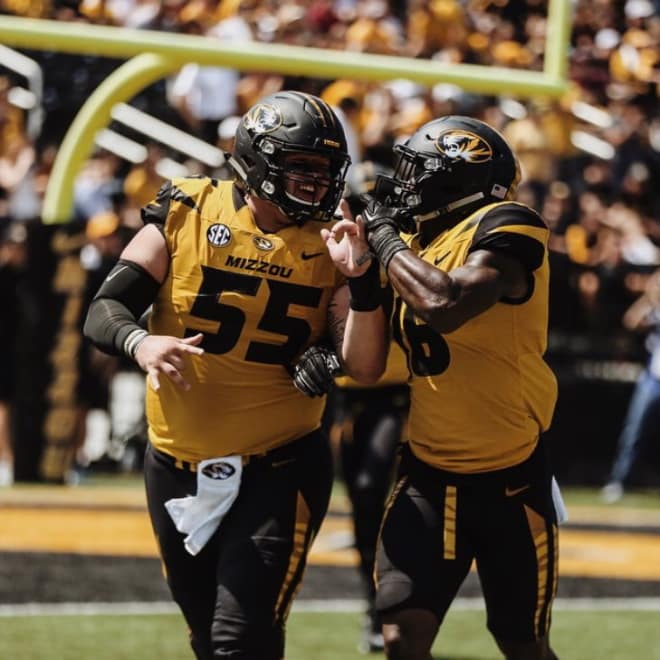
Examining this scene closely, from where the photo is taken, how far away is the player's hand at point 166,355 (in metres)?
4.37

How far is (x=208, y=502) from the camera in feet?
15.4

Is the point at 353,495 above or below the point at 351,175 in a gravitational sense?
below

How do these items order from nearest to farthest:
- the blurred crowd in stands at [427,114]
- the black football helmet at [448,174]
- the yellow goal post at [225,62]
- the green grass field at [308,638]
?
the black football helmet at [448,174]
the green grass field at [308,638]
the yellow goal post at [225,62]
the blurred crowd in stands at [427,114]

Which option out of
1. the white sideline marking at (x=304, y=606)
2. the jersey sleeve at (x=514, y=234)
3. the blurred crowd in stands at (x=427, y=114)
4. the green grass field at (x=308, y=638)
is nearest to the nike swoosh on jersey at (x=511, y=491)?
the jersey sleeve at (x=514, y=234)

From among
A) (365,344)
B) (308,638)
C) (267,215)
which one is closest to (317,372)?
(365,344)

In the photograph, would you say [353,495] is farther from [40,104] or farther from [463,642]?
[40,104]

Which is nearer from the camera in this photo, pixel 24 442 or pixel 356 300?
pixel 356 300

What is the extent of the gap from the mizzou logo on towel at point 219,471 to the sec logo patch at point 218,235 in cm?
63

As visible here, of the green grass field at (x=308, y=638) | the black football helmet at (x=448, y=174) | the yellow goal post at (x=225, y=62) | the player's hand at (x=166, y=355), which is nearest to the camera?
the player's hand at (x=166, y=355)

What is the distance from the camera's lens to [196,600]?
4781 mm

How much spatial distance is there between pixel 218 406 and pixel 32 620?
8.35ft

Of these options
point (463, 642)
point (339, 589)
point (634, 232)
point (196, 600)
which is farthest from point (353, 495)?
point (634, 232)

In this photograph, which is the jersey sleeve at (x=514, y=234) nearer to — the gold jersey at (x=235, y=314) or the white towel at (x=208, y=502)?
the gold jersey at (x=235, y=314)

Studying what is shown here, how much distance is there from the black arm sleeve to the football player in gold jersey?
2.28ft
